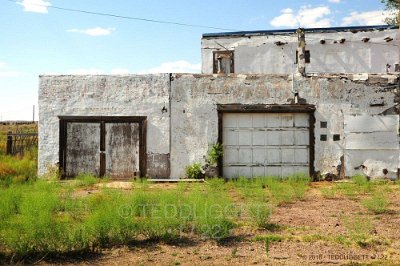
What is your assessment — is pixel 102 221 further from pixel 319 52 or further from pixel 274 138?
pixel 319 52

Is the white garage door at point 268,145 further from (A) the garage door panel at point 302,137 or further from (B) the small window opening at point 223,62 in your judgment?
(B) the small window opening at point 223,62

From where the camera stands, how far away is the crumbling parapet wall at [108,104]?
14.2 metres

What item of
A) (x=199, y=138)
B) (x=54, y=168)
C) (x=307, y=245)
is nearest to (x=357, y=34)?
(x=199, y=138)

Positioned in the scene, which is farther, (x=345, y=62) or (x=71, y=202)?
(x=345, y=62)

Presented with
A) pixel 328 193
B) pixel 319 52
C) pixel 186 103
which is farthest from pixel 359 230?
pixel 319 52

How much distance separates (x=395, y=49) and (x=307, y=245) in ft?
51.3

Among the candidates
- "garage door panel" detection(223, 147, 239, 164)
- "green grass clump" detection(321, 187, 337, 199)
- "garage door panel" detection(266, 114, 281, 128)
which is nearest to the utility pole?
"garage door panel" detection(266, 114, 281, 128)

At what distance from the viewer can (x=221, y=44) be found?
20812 millimetres

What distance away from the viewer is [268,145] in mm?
14273

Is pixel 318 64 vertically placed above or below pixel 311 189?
above

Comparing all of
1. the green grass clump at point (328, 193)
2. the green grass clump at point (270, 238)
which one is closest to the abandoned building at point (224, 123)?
the green grass clump at point (328, 193)

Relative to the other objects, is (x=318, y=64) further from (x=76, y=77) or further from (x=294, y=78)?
(x=76, y=77)

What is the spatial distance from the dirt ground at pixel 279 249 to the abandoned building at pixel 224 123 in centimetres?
626

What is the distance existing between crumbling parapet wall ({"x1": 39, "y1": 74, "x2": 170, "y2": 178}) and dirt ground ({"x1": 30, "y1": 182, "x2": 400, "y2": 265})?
22.5ft
